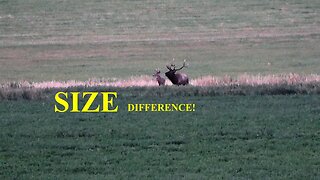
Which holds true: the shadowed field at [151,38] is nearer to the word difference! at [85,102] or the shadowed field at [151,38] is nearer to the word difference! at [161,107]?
the word difference! at [85,102]

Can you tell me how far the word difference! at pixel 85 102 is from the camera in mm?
20656

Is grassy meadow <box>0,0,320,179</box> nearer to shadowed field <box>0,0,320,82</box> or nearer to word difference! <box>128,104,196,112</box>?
shadowed field <box>0,0,320,82</box>

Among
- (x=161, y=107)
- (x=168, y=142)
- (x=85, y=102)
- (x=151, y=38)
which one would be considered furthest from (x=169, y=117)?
(x=151, y=38)

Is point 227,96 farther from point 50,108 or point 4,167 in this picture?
point 4,167

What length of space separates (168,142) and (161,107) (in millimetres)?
5747

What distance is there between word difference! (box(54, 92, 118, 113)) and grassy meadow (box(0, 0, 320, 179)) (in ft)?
0.82

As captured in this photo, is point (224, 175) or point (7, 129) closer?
point (224, 175)

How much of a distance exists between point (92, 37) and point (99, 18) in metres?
6.36

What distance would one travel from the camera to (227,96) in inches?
896

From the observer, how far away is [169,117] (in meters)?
18.4

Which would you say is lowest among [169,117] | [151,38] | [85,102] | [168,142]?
[168,142]

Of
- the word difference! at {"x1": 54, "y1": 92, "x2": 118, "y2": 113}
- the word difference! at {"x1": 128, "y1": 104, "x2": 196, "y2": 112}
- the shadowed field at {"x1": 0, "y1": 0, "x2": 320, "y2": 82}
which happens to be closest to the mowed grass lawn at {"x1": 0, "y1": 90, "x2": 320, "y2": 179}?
the word difference! at {"x1": 128, "y1": 104, "x2": 196, "y2": 112}

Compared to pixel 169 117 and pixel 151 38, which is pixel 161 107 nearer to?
pixel 169 117

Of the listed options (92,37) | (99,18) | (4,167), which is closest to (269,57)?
(92,37)
